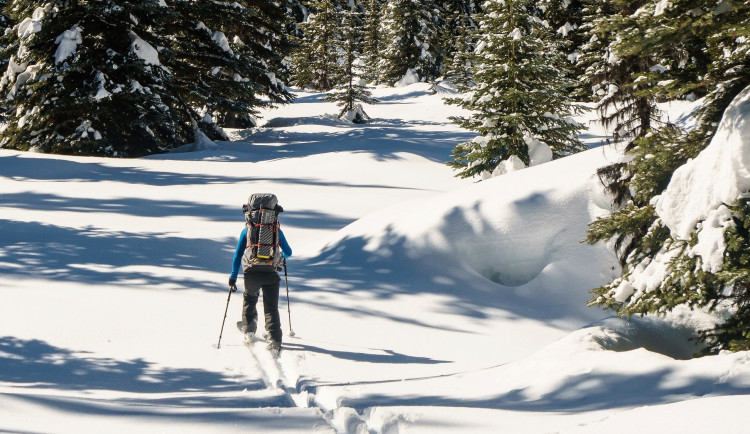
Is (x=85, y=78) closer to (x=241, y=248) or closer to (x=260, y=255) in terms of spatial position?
(x=241, y=248)

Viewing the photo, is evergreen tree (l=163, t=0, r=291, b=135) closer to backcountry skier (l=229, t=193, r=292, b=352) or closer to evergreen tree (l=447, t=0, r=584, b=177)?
evergreen tree (l=447, t=0, r=584, b=177)

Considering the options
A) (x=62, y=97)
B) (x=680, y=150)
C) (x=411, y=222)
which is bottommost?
(x=411, y=222)

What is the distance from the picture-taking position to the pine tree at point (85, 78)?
19.4m

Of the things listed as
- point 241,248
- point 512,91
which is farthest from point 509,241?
point 512,91

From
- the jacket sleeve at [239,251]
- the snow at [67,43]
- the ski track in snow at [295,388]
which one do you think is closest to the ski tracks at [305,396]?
the ski track in snow at [295,388]

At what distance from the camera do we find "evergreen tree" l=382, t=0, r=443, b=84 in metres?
47.2

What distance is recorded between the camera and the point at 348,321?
8320mm

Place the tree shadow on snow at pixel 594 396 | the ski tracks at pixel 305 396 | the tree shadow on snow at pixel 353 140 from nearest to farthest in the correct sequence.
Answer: the tree shadow on snow at pixel 594 396 < the ski tracks at pixel 305 396 < the tree shadow on snow at pixel 353 140

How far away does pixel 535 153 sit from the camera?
13367 mm

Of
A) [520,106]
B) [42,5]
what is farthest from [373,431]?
[42,5]

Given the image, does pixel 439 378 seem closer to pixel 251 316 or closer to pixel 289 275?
pixel 251 316

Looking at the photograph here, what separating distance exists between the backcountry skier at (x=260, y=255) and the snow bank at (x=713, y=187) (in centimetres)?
421

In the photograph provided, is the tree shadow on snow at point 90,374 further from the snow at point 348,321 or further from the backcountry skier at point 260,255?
the backcountry skier at point 260,255

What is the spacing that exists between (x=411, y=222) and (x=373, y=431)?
620 cm
